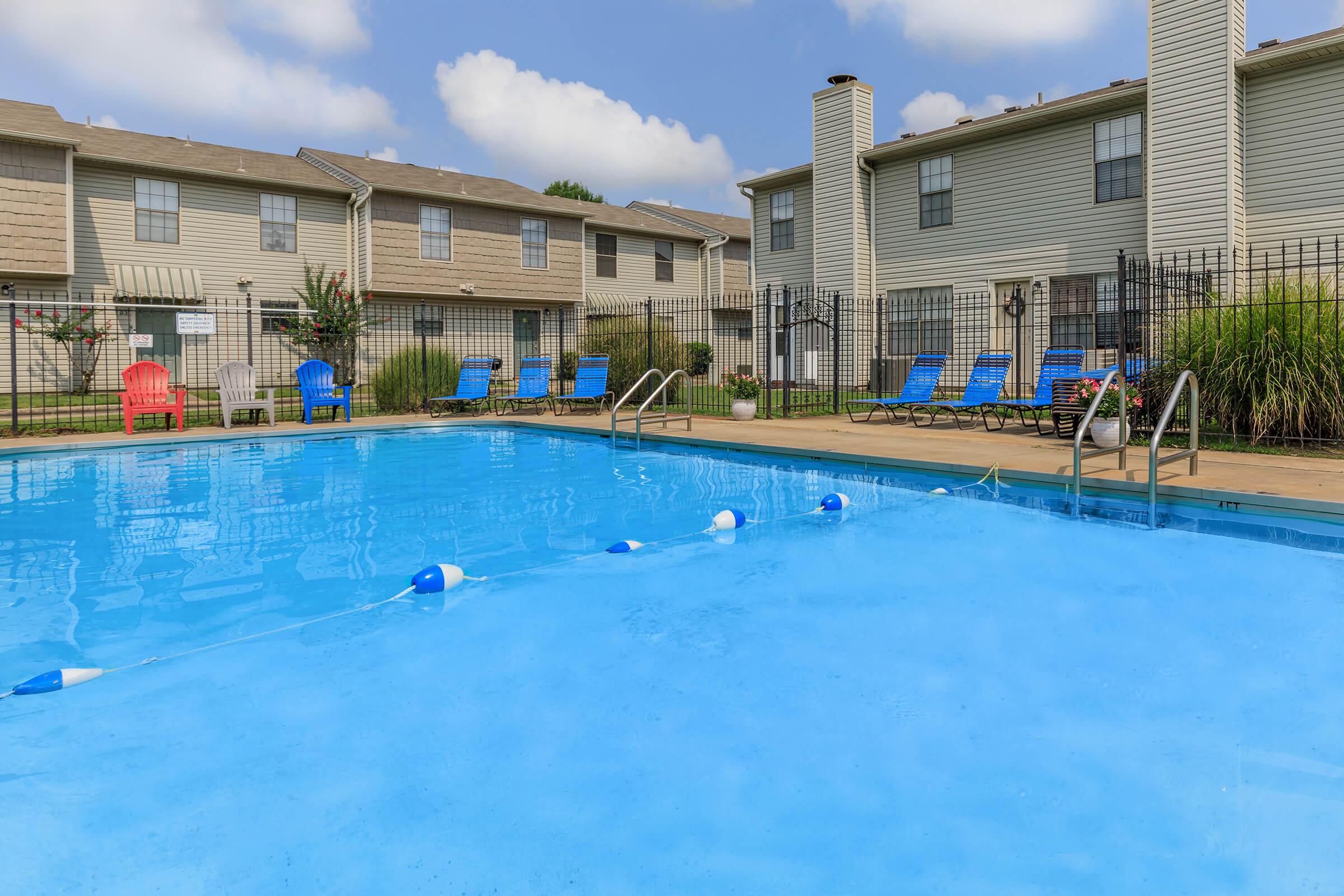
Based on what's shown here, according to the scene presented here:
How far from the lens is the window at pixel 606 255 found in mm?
29078

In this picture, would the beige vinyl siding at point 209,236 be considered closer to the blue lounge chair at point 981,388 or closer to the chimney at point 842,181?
the chimney at point 842,181

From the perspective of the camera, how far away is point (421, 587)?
5.14 metres

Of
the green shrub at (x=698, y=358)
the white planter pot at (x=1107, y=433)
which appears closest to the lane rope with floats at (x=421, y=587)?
the white planter pot at (x=1107, y=433)

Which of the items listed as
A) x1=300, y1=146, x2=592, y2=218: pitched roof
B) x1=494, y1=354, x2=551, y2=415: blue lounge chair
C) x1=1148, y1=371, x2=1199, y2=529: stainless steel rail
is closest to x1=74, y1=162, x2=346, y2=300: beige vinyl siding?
x1=300, y1=146, x2=592, y2=218: pitched roof

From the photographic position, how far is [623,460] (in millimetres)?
10633

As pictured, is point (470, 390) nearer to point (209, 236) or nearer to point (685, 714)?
point (209, 236)

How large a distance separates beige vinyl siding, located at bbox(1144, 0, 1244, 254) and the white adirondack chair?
1571 cm

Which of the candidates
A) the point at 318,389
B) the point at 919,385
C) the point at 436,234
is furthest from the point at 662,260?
the point at 919,385

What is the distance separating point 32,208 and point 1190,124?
22821 mm

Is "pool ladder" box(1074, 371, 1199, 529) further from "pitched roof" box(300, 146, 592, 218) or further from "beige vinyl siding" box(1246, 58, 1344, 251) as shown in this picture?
"pitched roof" box(300, 146, 592, 218)

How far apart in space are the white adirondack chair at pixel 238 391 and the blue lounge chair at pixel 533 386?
13.2 ft

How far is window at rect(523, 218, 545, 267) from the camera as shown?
26.3 m

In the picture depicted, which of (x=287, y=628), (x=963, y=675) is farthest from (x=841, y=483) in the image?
(x=287, y=628)

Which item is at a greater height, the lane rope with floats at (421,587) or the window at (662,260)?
the window at (662,260)
